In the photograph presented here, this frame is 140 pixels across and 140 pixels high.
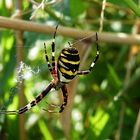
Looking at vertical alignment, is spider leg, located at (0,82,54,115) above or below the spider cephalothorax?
below

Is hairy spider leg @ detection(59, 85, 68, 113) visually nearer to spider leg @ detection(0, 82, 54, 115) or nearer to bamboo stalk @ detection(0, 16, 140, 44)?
spider leg @ detection(0, 82, 54, 115)

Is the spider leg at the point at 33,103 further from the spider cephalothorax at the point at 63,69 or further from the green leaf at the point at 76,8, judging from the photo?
the green leaf at the point at 76,8

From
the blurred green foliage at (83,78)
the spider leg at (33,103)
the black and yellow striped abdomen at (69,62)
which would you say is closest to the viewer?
the black and yellow striped abdomen at (69,62)

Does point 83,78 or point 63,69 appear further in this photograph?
point 83,78

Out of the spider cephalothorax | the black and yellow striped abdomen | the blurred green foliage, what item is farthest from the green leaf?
the black and yellow striped abdomen

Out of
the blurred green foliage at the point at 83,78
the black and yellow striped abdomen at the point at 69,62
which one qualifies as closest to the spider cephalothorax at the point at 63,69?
the black and yellow striped abdomen at the point at 69,62

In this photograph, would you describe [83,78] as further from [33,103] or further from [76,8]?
[33,103]

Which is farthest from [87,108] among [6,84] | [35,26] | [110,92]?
[35,26]

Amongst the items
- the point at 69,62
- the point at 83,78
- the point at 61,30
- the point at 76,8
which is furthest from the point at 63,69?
the point at 83,78
